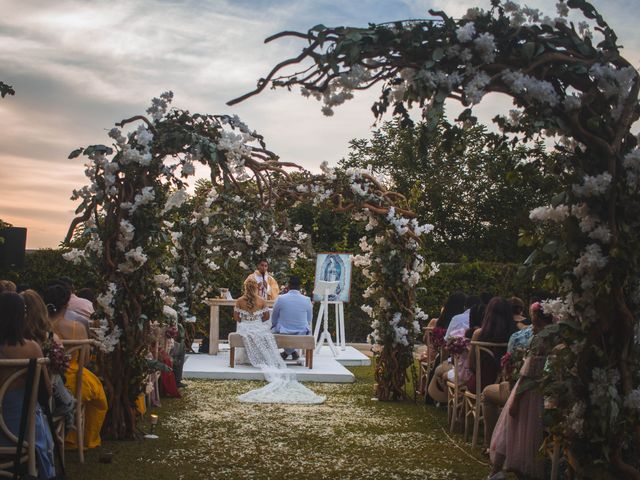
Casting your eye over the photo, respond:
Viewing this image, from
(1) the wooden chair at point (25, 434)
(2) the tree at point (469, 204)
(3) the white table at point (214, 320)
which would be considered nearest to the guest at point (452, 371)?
(1) the wooden chair at point (25, 434)

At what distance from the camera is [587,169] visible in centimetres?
445

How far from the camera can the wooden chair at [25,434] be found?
14.1ft

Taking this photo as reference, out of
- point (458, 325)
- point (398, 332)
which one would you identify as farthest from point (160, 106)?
point (398, 332)

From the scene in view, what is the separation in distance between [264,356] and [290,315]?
2.58 feet

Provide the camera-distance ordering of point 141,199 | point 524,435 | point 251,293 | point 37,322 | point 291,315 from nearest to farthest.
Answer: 1. point 37,322
2. point 524,435
3. point 141,199
4. point 291,315
5. point 251,293

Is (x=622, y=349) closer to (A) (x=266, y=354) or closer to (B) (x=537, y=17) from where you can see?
(B) (x=537, y=17)

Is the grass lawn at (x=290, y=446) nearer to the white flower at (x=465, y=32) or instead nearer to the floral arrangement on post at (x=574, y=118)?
the floral arrangement on post at (x=574, y=118)

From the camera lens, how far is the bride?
962cm

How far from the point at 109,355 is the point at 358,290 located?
11.1 m

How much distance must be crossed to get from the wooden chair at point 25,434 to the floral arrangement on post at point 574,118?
1.97 m

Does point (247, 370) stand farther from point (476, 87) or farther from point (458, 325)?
point (476, 87)

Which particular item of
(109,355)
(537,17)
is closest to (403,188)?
(109,355)

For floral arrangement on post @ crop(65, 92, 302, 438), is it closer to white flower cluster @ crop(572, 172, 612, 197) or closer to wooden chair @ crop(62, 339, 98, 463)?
wooden chair @ crop(62, 339, 98, 463)

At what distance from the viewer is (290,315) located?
1266 cm
